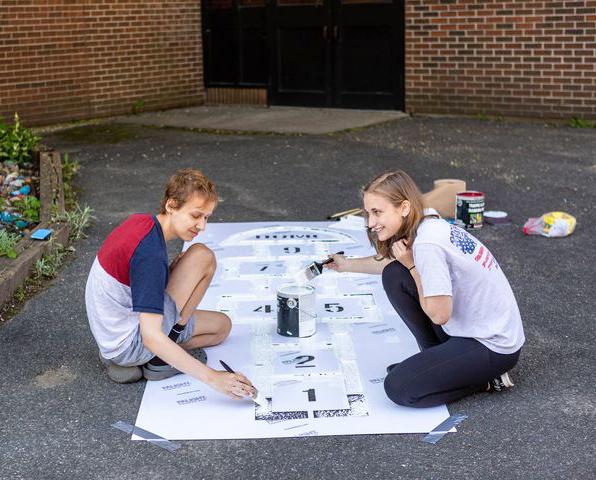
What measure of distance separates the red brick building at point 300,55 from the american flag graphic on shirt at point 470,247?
7.10m

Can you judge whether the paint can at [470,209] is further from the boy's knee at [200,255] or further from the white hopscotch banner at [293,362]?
the boy's knee at [200,255]

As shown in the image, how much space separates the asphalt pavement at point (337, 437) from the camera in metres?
3.23

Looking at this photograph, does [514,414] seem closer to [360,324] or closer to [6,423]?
[360,324]

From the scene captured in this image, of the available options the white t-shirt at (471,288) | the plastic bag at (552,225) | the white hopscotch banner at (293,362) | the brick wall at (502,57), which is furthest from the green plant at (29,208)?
the brick wall at (502,57)

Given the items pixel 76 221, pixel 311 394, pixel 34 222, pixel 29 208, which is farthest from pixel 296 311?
pixel 29 208

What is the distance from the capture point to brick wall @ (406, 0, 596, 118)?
10.0m

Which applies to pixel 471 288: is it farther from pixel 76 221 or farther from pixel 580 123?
pixel 580 123

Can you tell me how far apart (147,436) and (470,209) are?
3.38 m

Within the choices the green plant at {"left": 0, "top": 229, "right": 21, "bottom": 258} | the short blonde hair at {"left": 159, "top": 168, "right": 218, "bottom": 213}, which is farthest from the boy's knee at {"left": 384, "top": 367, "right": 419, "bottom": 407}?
the green plant at {"left": 0, "top": 229, "right": 21, "bottom": 258}

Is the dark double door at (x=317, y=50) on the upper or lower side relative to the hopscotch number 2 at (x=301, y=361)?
upper

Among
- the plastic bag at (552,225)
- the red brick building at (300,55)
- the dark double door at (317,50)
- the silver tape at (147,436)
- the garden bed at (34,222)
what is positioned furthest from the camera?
the dark double door at (317,50)

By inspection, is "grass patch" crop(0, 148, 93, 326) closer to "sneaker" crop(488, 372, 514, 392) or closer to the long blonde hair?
the long blonde hair

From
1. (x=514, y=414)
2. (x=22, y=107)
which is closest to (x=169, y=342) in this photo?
(x=514, y=414)

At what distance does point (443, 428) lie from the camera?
136 inches
